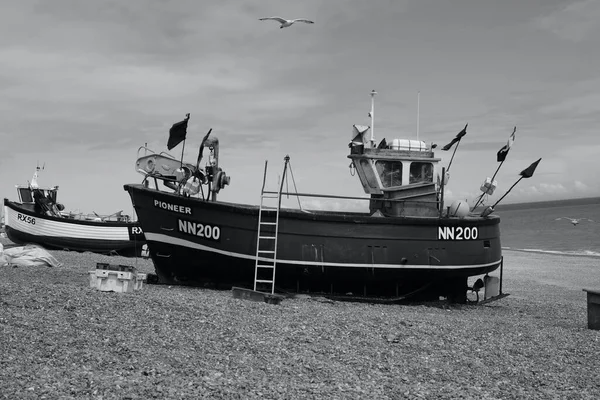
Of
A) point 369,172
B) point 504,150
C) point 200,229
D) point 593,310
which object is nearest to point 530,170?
point 504,150

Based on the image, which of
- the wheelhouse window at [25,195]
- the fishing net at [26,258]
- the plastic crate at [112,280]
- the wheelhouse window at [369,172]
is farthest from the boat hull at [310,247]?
the wheelhouse window at [25,195]

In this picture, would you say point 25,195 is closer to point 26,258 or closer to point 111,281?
point 26,258

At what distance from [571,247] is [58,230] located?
3884 cm

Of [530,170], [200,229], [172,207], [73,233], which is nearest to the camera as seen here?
[200,229]

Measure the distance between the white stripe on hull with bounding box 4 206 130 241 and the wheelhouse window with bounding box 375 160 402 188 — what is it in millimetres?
15829

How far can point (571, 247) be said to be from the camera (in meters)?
49.8

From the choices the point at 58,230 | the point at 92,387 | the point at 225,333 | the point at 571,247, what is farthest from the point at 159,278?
the point at 571,247

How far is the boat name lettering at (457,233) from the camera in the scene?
509 inches

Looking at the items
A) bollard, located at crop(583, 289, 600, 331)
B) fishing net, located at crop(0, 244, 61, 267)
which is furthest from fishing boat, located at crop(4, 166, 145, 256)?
bollard, located at crop(583, 289, 600, 331)

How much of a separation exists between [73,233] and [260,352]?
→ 69.4ft

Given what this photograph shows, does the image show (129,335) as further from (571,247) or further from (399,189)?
(571,247)

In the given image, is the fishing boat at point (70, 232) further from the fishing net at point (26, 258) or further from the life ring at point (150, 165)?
the life ring at point (150, 165)

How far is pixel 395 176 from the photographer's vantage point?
13766 mm

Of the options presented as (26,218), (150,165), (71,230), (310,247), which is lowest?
(310,247)
